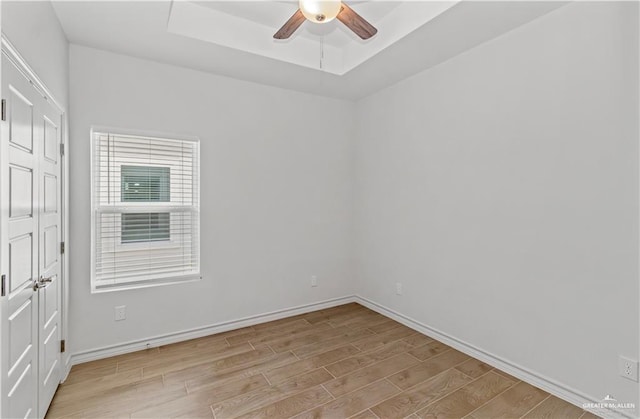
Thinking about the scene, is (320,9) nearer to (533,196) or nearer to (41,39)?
(41,39)

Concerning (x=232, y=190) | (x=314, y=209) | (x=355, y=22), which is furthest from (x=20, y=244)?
(x=314, y=209)

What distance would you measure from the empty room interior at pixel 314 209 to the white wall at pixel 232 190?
22 millimetres

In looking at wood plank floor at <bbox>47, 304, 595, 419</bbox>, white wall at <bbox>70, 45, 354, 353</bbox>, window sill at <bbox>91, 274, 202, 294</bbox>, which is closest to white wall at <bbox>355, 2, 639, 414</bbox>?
wood plank floor at <bbox>47, 304, 595, 419</bbox>

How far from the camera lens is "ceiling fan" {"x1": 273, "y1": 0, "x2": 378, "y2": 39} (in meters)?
1.79

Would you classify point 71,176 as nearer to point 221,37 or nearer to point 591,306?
point 221,37

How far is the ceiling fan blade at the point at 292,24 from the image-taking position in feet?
6.59

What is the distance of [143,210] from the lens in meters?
2.95

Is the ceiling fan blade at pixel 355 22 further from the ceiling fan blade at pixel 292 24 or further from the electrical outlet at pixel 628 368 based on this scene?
the electrical outlet at pixel 628 368

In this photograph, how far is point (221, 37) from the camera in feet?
8.79

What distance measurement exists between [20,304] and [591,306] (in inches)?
Result: 131

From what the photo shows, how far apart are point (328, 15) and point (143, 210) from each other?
2.34 metres

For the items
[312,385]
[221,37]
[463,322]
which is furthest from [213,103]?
[463,322]

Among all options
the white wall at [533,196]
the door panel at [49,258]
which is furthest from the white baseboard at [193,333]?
the white wall at [533,196]

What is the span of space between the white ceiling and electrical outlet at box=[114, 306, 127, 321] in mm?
2268
